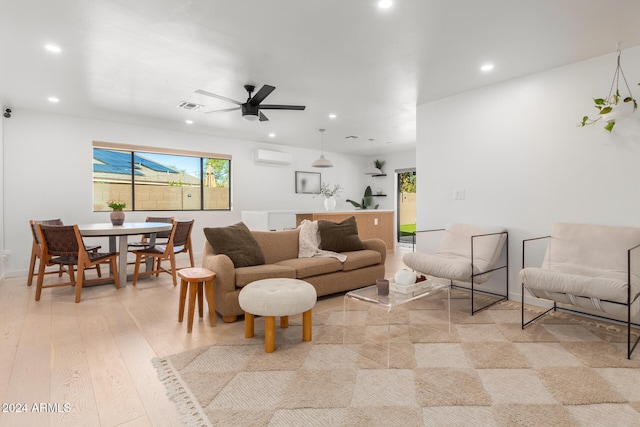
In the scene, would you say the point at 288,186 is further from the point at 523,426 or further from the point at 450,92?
the point at 523,426

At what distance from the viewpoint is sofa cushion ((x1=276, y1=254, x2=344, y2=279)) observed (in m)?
3.35

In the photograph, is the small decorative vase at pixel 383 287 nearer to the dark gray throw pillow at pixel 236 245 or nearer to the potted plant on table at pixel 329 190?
the dark gray throw pillow at pixel 236 245

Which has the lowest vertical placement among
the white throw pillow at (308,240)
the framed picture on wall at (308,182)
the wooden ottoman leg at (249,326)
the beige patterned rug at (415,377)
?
the beige patterned rug at (415,377)

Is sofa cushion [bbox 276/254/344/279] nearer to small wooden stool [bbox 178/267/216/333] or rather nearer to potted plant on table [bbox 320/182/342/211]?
small wooden stool [bbox 178/267/216/333]

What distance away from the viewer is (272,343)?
2.33 m

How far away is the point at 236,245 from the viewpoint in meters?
3.21

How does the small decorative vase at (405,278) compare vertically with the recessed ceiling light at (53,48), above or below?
below

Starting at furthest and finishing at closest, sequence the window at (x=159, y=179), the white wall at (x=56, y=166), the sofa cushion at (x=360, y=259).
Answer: the window at (x=159, y=179)
the white wall at (x=56, y=166)
the sofa cushion at (x=360, y=259)

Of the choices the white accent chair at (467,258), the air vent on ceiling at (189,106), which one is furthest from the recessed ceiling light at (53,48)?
the white accent chair at (467,258)

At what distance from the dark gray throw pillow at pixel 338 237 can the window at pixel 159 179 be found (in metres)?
3.58

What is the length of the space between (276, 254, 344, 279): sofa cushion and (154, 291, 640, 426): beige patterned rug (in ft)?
1.95

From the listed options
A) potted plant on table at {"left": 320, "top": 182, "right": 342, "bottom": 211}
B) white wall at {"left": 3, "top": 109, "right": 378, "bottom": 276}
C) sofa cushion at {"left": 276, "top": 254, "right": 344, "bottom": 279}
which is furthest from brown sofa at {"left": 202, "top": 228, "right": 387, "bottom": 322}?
potted plant on table at {"left": 320, "top": 182, "right": 342, "bottom": 211}

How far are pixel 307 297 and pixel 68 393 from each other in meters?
1.47

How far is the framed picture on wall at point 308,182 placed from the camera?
802 cm
